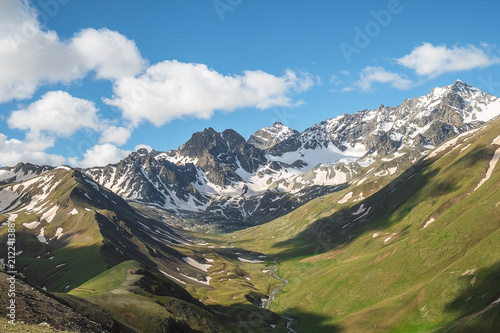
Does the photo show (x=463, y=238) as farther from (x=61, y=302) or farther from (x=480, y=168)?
(x=61, y=302)

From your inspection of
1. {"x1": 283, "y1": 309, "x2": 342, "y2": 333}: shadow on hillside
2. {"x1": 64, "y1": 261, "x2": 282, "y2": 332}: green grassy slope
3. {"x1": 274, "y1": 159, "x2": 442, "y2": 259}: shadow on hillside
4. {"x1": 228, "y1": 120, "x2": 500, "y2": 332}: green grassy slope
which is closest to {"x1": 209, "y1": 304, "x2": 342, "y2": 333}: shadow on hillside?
{"x1": 283, "y1": 309, "x2": 342, "y2": 333}: shadow on hillside

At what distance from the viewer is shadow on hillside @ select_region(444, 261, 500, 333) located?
47.6m

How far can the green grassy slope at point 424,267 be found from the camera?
60.2 metres

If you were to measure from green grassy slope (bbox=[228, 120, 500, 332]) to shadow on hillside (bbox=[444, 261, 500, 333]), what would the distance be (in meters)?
0.17

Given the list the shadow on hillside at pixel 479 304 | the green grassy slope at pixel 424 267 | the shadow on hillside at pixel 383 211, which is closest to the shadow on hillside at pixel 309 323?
the green grassy slope at pixel 424 267

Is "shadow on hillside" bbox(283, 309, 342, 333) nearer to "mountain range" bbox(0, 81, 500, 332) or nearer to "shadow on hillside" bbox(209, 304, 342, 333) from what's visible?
"shadow on hillside" bbox(209, 304, 342, 333)

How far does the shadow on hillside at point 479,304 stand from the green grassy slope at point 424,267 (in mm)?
170

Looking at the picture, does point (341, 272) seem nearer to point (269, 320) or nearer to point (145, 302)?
point (269, 320)

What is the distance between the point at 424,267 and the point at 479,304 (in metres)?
24.3

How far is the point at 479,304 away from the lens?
55.7 metres

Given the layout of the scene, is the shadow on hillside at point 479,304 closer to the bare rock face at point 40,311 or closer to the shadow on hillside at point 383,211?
the bare rock face at point 40,311

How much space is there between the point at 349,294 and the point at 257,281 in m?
83.4

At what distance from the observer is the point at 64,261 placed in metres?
133

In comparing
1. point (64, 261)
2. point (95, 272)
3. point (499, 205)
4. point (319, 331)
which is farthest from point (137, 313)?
point (64, 261)
